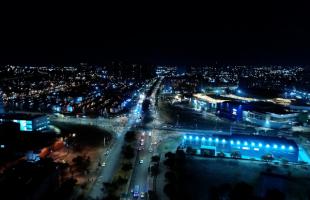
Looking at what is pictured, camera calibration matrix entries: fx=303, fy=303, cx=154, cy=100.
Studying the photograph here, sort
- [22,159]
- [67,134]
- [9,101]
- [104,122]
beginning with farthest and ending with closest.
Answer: [9,101] → [104,122] → [67,134] → [22,159]

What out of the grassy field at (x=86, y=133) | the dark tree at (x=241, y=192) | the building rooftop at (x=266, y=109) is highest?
the building rooftop at (x=266, y=109)

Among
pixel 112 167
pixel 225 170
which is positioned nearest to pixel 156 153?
pixel 112 167

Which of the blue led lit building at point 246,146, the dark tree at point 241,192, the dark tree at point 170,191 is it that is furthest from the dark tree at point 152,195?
the blue led lit building at point 246,146

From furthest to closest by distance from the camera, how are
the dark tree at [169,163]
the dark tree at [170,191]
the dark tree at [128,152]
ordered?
the dark tree at [128,152], the dark tree at [169,163], the dark tree at [170,191]

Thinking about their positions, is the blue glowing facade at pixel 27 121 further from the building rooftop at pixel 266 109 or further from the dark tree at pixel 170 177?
the building rooftop at pixel 266 109

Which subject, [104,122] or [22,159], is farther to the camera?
[104,122]

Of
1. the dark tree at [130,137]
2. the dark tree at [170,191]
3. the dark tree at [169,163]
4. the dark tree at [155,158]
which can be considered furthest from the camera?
the dark tree at [130,137]

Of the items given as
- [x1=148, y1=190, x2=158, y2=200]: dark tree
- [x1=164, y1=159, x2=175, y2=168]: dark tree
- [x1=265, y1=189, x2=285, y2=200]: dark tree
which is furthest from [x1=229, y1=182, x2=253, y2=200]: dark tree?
[x1=164, y1=159, x2=175, y2=168]: dark tree

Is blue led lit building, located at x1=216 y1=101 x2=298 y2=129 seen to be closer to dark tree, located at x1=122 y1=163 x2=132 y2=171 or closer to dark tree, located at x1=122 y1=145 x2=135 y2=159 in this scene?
dark tree, located at x1=122 y1=145 x2=135 y2=159

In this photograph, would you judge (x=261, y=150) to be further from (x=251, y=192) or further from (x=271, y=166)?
(x=251, y=192)
